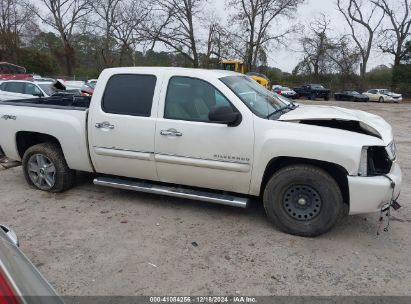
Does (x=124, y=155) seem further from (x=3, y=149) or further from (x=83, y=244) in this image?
(x=3, y=149)

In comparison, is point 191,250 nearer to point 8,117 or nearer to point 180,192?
point 180,192

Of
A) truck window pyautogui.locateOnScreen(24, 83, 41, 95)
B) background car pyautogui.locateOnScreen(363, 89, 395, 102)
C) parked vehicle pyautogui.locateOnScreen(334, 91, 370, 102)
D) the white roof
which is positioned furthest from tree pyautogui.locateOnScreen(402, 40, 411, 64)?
the white roof

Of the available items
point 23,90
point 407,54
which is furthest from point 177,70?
point 407,54

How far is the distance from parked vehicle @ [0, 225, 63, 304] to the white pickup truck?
2665 mm

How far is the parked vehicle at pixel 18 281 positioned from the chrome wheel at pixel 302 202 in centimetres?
291

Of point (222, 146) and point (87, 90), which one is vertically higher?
point (87, 90)

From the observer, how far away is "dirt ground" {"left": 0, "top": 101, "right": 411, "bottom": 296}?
3232 mm

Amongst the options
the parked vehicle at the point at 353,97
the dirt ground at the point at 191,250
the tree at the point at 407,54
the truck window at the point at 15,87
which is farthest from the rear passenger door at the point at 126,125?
the tree at the point at 407,54

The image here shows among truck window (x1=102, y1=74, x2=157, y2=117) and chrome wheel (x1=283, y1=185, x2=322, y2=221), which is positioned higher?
truck window (x1=102, y1=74, x2=157, y2=117)

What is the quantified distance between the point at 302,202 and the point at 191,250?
1.31 meters

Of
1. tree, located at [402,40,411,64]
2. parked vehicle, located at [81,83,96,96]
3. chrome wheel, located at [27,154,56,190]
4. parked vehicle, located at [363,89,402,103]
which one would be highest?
tree, located at [402,40,411,64]

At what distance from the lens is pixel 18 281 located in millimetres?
1413

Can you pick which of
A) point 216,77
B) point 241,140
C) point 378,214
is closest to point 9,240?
point 241,140

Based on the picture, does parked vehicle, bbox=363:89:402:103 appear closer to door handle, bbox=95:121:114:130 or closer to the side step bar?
the side step bar
